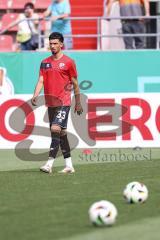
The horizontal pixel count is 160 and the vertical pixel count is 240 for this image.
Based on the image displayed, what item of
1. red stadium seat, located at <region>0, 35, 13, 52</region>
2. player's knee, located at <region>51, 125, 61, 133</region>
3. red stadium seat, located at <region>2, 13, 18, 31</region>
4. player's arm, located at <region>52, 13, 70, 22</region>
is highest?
player's arm, located at <region>52, 13, 70, 22</region>

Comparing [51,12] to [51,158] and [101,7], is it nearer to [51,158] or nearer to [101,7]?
[101,7]

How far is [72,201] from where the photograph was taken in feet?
34.5

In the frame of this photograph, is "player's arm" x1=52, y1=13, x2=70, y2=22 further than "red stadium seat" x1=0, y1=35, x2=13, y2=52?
No

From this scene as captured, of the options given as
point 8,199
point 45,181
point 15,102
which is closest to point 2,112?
point 15,102

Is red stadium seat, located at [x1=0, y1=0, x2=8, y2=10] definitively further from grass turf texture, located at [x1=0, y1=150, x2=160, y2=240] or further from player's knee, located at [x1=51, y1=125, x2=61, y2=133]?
player's knee, located at [x1=51, y1=125, x2=61, y2=133]

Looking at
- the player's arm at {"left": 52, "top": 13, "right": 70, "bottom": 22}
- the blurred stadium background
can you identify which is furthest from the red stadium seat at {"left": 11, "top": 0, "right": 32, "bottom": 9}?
the player's arm at {"left": 52, "top": 13, "right": 70, "bottom": 22}

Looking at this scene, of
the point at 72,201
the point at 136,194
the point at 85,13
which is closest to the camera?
the point at 136,194

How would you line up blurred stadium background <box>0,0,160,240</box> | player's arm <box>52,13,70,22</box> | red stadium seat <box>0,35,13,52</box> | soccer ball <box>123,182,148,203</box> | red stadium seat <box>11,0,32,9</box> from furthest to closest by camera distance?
red stadium seat <box>11,0,32,9</box>, red stadium seat <box>0,35,13,52</box>, player's arm <box>52,13,70,22</box>, soccer ball <box>123,182,148,203</box>, blurred stadium background <box>0,0,160,240</box>

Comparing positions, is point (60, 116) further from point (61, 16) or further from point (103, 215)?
point (61, 16)

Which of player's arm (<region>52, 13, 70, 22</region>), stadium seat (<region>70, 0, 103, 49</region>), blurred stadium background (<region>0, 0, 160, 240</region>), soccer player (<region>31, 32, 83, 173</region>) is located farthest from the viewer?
stadium seat (<region>70, 0, 103, 49</region>)

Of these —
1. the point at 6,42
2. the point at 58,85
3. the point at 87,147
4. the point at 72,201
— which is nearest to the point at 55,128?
the point at 58,85

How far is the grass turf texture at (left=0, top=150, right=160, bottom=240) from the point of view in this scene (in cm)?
834

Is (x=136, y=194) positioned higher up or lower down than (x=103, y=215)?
lower down

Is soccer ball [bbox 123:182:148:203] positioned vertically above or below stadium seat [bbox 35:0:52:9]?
above
